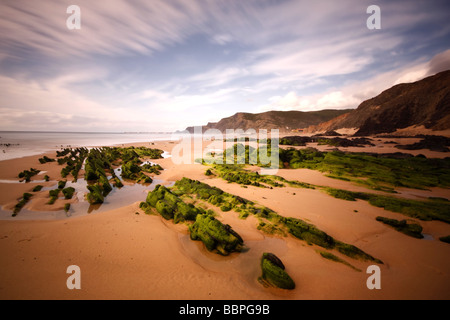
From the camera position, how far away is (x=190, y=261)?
4691mm

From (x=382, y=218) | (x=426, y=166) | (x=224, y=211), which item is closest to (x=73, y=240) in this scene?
(x=224, y=211)

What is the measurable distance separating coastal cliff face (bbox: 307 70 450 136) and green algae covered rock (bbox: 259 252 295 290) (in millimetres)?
45560

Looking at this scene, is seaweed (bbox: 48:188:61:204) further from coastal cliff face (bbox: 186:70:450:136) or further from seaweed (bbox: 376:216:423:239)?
coastal cliff face (bbox: 186:70:450:136)

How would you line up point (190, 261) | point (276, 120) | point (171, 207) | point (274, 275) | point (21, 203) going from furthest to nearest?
point (276, 120)
point (21, 203)
point (171, 207)
point (190, 261)
point (274, 275)

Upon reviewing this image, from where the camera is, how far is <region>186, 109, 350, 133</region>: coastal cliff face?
107200 millimetres

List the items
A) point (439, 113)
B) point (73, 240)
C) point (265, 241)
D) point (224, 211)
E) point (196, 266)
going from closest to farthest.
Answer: point (196, 266)
point (73, 240)
point (265, 241)
point (224, 211)
point (439, 113)

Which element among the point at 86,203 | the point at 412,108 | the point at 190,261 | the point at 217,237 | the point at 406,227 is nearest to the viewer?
the point at 190,261

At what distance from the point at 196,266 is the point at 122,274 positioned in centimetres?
183

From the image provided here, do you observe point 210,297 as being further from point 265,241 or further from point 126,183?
point 126,183

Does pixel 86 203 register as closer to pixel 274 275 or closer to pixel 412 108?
pixel 274 275

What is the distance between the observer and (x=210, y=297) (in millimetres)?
3623

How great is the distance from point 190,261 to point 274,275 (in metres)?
2.33

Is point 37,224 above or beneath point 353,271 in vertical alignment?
above

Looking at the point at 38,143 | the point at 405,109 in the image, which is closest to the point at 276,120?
the point at 405,109
